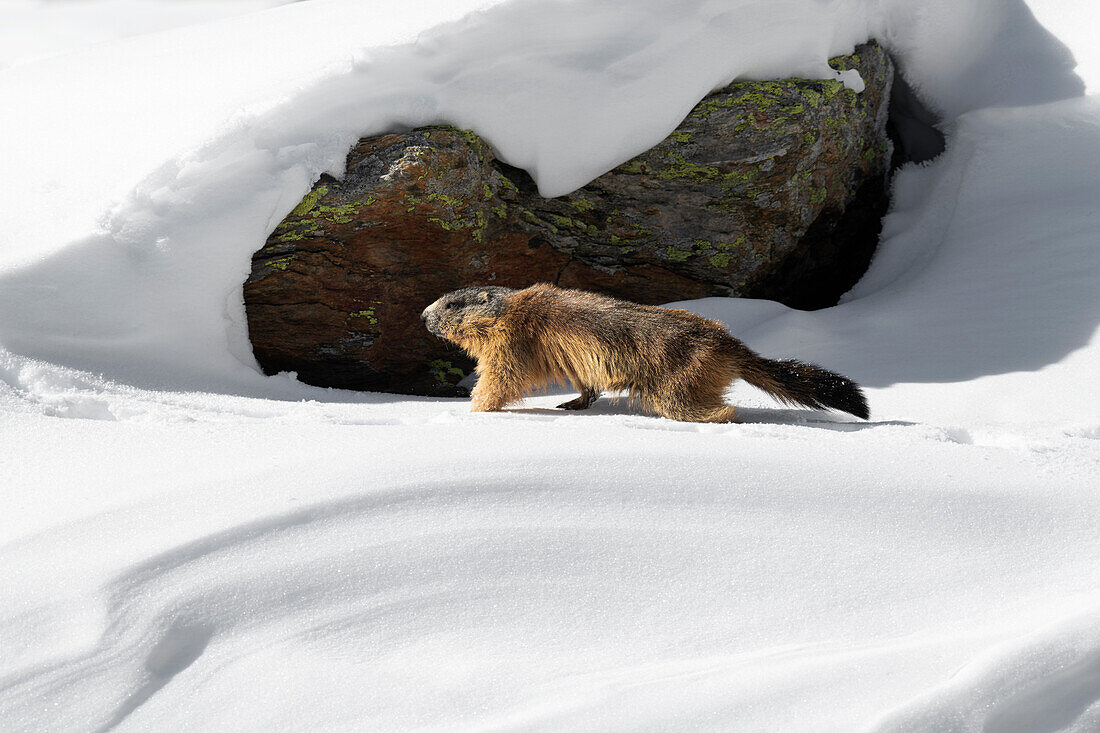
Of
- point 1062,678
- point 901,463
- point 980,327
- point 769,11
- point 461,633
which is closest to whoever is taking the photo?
point 1062,678

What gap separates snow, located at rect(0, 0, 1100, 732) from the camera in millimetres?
2020

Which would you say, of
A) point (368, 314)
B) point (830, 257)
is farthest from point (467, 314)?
point (830, 257)

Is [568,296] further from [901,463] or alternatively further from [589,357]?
[901,463]

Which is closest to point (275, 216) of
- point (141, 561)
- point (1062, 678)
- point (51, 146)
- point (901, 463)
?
point (51, 146)

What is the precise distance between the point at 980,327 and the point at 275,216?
14.9 ft

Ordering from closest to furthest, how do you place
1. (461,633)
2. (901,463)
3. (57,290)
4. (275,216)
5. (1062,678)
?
(1062,678) < (461,633) < (901,463) < (57,290) < (275,216)

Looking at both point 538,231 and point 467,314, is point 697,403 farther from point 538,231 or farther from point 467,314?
point 538,231

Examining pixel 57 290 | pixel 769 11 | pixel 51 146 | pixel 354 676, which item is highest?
pixel 769 11

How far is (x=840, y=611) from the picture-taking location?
227cm

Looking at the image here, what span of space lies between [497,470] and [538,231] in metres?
3.33

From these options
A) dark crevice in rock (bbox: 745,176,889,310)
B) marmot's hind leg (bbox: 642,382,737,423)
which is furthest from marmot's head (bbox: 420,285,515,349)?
dark crevice in rock (bbox: 745,176,889,310)

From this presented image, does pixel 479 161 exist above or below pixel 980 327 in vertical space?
above

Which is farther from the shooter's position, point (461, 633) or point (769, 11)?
point (769, 11)

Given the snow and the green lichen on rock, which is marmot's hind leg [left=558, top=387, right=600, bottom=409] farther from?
the green lichen on rock
